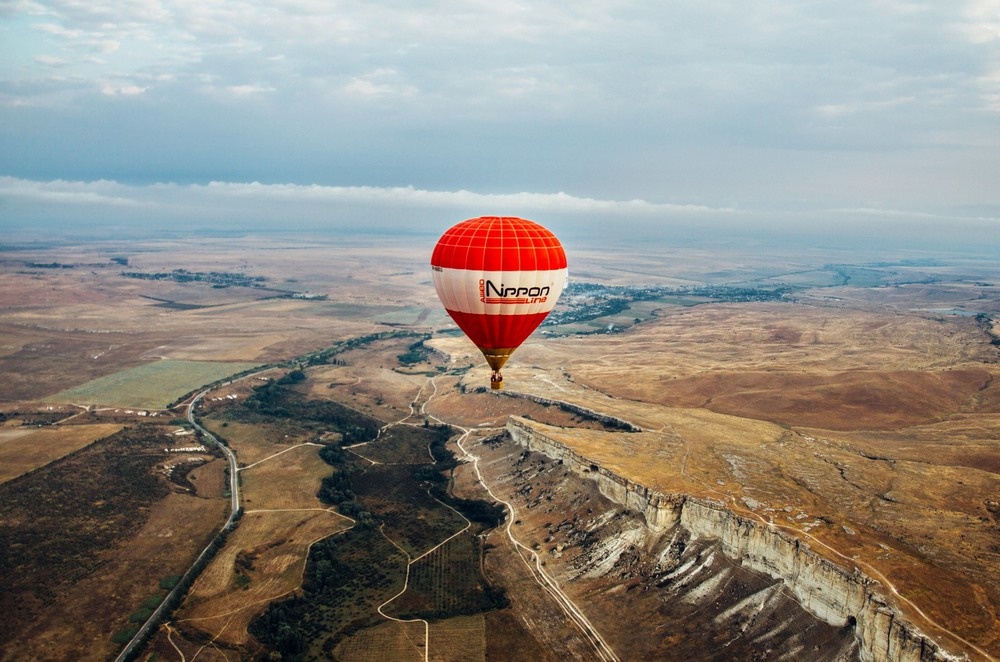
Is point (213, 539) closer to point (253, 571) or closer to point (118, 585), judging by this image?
point (253, 571)

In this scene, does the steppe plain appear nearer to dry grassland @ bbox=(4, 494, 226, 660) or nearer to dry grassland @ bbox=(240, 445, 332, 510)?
dry grassland @ bbox=(4, 494, 226, 660)

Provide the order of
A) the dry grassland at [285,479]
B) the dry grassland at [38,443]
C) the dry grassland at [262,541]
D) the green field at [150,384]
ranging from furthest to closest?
1. the green field at [150,384]
2. the dry grassland at [38,443]
3. the dry grassland at [285,479]
4. the dry grassland at [262,541]

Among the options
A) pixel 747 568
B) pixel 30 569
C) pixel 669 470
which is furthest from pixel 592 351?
pixel 30 569

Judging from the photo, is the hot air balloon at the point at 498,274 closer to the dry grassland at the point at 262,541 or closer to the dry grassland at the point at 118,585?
the dry grassland at the point at 262,541

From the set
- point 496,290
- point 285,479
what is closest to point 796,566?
point 496,290

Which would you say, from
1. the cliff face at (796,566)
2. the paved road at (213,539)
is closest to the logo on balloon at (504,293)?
the cliff face at (796,566)
